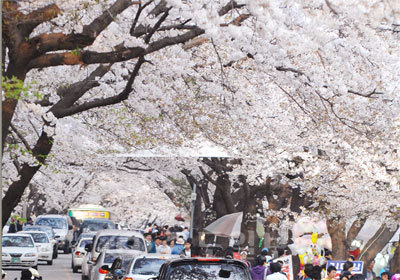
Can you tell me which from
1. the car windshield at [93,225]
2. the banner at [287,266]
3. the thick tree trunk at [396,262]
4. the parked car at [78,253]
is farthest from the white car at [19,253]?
the banner at [287,266]

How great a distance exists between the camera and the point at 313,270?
1402 cm

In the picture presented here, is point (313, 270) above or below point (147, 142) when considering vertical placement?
below

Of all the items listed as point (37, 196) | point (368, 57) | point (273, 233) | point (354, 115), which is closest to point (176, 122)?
point (354, 115)

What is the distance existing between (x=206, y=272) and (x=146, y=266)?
17.7 feet

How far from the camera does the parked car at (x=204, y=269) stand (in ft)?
38.3

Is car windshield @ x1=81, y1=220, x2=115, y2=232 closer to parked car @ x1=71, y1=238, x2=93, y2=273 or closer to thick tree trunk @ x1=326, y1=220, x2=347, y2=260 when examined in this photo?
parked car @ x1=71, y1=238, x2=93, y2=273

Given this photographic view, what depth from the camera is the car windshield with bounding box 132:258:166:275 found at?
16.8m

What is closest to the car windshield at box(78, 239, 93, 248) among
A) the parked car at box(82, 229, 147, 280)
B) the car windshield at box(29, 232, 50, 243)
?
the car windshield at box(29, 232, 50, 243)

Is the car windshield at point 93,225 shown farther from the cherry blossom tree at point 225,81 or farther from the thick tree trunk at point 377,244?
the cherry blossom tree at point 225,81

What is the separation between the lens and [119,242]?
24.3m

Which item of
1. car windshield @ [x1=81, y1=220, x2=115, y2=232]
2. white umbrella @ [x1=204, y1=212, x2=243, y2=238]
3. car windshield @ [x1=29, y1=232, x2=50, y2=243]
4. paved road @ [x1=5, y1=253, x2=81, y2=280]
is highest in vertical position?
car windshield @ [x1=81, y1=220, x2=115, y2=232]

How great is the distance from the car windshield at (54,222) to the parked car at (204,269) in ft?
132

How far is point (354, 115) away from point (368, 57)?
3.99 m

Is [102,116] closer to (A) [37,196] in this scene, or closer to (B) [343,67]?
(B) [343,67]
